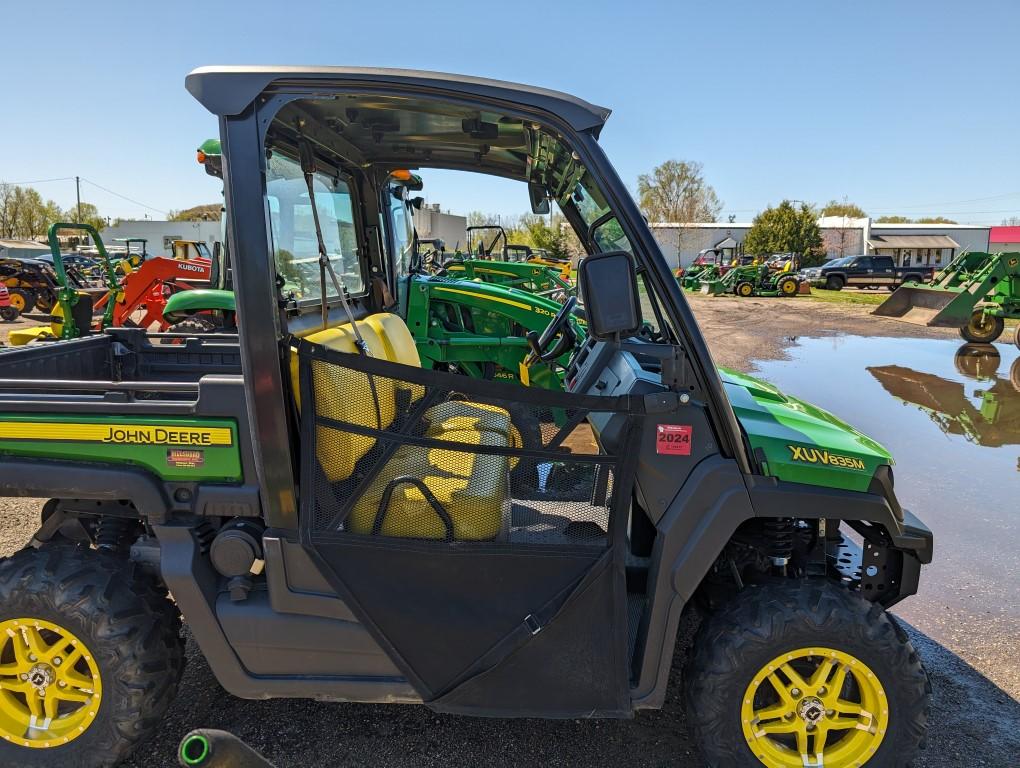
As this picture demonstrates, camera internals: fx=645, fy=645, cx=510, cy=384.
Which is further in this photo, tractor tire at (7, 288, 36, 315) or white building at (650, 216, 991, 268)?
white building at (650, 216, 991, 268)

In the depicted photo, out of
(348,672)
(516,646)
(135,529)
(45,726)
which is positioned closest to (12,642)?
(45,726)

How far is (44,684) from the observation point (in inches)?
91.8

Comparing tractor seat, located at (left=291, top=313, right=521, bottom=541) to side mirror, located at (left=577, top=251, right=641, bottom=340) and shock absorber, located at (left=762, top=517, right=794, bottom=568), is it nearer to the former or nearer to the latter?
side mirror, located at (left=577, top=251, right=641, bottom=340)

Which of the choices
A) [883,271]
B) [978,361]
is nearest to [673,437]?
[978,361]

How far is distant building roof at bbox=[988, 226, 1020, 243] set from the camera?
56.7 metres

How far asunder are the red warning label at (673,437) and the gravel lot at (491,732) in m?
1.28

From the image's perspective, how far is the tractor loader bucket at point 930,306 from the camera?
13047 millimetres

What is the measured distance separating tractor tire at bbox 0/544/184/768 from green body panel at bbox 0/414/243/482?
0.41 metres

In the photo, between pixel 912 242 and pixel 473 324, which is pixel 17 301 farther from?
pixel 912 242

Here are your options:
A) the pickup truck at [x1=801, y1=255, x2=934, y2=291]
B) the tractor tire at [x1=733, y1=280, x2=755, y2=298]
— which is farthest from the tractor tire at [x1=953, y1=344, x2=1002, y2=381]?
the pickup truck at [x1=801, y1=255, x2=934, y2=291]

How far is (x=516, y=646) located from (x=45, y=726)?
5.74 ft

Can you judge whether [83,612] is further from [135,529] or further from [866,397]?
[866,397]

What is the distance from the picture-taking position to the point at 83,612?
226 cm

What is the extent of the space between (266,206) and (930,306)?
15680mm
